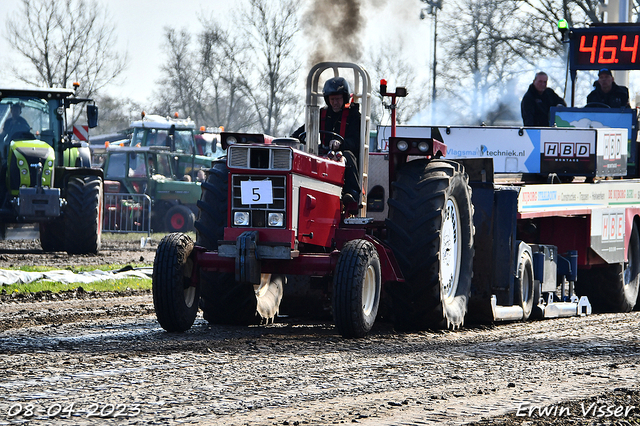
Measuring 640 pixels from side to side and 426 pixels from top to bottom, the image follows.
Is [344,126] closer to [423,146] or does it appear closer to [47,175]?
[423,146]

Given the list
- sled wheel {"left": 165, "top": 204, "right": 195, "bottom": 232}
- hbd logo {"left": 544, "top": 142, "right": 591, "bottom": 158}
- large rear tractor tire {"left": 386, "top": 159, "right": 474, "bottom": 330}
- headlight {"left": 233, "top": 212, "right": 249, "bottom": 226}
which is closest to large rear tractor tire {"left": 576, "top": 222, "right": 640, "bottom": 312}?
hbd logo {"left": 544, "top": 142, "right": 591, "bottom": 158}

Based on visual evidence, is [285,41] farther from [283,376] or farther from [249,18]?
[283,376]

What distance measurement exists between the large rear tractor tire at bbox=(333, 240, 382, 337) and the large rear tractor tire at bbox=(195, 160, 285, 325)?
1128 millimetres

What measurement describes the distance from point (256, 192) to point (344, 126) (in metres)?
1.38

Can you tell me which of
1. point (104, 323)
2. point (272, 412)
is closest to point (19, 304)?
point (104, 323)

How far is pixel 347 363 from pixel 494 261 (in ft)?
10.6

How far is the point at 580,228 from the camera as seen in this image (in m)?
10.8

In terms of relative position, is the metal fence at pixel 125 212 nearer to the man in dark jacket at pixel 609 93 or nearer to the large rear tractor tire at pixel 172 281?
the man in dark jacket at pixel 609 93

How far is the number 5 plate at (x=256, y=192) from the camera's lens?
717 cm

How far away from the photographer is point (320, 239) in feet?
24.9

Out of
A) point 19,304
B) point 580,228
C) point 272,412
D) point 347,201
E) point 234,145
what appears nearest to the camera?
point 272,412

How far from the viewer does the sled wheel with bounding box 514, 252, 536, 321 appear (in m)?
9.22

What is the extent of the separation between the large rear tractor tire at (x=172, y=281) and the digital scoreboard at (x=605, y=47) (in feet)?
27.1

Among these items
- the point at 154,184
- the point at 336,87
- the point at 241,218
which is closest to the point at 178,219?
the point at 154,184
